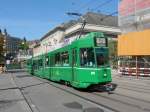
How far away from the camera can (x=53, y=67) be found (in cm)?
2606

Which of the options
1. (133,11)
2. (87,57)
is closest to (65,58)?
(87,57)

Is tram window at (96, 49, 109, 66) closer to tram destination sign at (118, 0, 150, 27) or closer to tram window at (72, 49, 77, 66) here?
tram window at (72, 49, 77, 66)

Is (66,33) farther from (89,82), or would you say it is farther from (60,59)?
(89,82)

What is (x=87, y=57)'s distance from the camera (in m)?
18.0

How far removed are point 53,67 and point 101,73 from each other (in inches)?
353

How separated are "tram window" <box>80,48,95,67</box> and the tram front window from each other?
26 cm

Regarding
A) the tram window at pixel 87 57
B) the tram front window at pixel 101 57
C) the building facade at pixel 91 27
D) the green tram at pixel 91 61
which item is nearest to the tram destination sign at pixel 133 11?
the green tram at pixel 91 61

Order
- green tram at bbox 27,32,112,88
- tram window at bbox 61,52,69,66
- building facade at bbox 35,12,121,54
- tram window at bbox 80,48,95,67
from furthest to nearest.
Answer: building facade at bbox 35,12,121,54 < tram window at bbox 61,52,69,66 < tram window at bbox 80,48,95,67 < green tram at bbox 27,32,112,88

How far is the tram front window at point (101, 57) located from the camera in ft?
58.1

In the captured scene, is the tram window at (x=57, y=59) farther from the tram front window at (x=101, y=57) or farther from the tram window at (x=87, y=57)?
the tram front window at (x=101, y=57)

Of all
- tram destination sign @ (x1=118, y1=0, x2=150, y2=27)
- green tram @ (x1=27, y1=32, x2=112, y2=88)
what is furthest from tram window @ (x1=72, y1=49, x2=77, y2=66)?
tram destination sign @ (x1=118, y1=0, x2=150, y2=27)

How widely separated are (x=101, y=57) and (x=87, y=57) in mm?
729

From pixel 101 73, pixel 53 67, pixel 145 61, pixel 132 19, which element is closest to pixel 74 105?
pixel 101 73

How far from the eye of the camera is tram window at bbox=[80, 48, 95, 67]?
17759 mm
